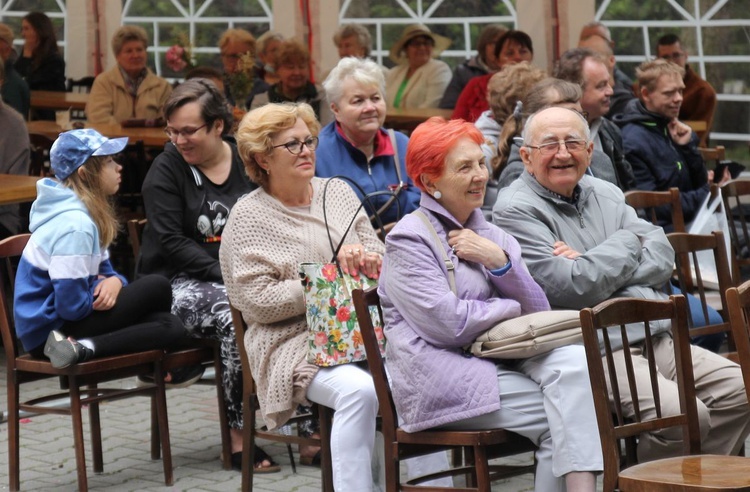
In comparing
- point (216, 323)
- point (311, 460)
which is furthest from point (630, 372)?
point (216, 323)

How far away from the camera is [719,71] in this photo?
973 cm

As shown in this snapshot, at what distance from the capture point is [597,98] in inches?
239

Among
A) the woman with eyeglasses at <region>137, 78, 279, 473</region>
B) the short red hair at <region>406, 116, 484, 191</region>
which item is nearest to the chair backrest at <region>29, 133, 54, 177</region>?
the woman with eyeglasses at <region>137, 78, 279, 473</region>

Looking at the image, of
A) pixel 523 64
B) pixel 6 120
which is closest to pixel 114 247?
pixel 6 120

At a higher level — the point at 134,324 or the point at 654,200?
the point at 654,200

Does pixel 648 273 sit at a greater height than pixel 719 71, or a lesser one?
lesser

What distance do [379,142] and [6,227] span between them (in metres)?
2.48

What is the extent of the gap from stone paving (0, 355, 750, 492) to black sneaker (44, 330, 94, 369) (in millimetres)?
637

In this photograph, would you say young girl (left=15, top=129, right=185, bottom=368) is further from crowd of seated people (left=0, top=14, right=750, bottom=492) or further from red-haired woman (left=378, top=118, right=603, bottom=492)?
red-haired woman (left=378, top=118, right=603, bottom=492)

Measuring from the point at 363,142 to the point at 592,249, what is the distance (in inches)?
63.1

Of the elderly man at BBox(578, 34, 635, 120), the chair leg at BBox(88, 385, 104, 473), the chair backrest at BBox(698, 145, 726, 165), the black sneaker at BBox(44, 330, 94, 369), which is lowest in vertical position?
the chair leg at BBox(88, 385, 104, 473)

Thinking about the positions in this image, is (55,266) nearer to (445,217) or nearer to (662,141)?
(445,217)

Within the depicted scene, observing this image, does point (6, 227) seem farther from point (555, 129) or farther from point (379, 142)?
point (555, 129)

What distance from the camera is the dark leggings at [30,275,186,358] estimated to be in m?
4.88
